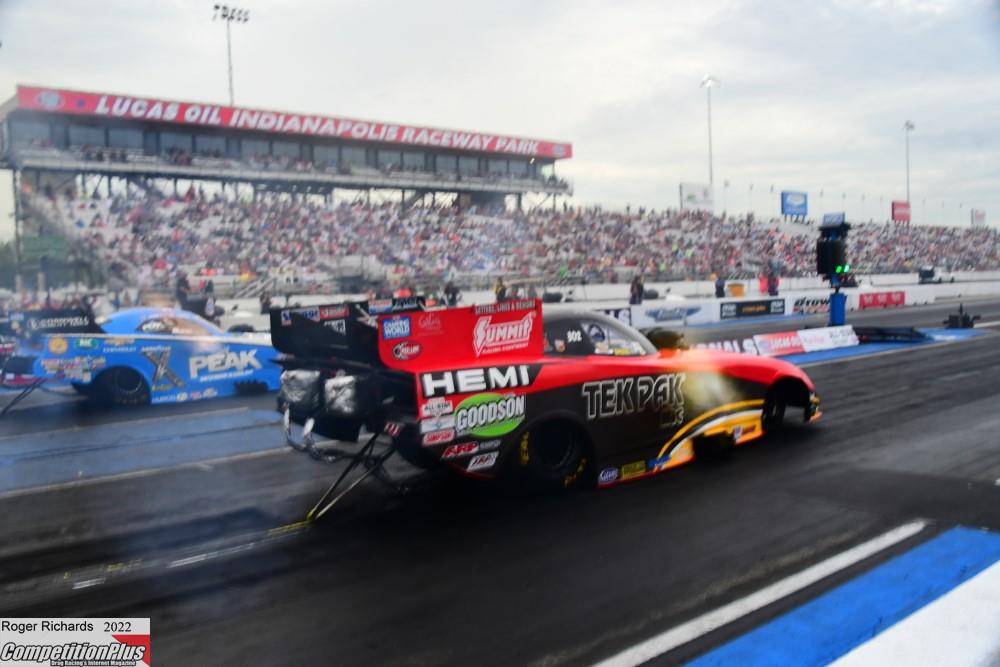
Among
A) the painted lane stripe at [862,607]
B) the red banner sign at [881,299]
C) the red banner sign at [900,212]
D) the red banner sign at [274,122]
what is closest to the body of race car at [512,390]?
the painted lane stripe at [862,607]

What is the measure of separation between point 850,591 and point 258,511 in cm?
400

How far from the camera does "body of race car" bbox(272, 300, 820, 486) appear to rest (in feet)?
17.7

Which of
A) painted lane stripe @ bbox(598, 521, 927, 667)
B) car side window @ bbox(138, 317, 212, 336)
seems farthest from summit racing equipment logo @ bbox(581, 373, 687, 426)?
car side window @ bbox(138, 317, 212, 336)

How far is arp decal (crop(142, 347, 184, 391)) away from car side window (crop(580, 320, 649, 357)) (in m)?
6.94

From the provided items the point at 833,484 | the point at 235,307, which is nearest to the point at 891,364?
the point at 833,484

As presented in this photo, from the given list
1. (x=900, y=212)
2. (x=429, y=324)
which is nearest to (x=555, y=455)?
(x=429, y=324)

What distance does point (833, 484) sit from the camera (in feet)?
20.9

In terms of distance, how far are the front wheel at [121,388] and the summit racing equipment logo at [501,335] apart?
704cm

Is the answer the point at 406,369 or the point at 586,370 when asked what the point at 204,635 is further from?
the point at 586,370

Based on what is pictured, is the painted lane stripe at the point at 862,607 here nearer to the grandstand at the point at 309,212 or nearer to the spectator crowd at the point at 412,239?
the grandstand at the point at 309,212

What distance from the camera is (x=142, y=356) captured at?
10.9 metres

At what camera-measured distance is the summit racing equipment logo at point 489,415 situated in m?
5.43

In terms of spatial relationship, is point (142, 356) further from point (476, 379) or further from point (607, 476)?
point (607, 476)

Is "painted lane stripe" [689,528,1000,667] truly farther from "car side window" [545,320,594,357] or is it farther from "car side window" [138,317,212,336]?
"car side window" [138,317,212,336]
